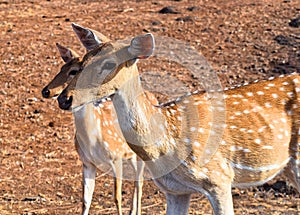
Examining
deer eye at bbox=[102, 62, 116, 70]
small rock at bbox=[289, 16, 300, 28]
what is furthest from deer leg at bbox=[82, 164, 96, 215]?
small rock at bbox=[289, 16, 300, 28]

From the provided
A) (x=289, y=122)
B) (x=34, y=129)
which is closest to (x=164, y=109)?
(x=289, y=122)

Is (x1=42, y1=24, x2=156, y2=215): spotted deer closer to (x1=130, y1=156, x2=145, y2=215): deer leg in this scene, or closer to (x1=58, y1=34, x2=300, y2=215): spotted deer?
(x1=130, y1=156, x2=145, y2=215): deer leg

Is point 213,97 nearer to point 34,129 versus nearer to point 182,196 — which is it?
point 182,196

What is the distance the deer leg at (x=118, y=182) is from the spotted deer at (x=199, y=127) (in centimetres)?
251

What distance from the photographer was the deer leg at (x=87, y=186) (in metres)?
9.23

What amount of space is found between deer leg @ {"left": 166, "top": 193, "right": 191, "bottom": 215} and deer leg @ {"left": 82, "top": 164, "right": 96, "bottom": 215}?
2.40 metres

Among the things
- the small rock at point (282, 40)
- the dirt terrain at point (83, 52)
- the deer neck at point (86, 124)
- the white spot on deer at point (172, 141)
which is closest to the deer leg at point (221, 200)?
the white spot on deer at point (172, 141)

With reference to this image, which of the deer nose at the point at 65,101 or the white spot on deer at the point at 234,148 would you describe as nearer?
the deer nose at the point at 65,101

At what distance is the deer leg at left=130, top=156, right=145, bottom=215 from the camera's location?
9.75 metres

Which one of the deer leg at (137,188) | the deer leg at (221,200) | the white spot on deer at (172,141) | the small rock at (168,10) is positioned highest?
the white spot on deer at (172,141)

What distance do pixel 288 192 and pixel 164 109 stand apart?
3.32 m

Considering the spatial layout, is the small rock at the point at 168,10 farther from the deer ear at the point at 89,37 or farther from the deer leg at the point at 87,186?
the deer ear at the point at 89,37

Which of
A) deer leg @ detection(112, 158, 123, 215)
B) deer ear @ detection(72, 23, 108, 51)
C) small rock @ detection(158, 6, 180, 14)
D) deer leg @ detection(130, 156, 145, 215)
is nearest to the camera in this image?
deer ear @ detection(72, 23, 108, 51)

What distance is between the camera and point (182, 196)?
22.8 ft
